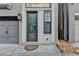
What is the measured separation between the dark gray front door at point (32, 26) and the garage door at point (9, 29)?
188 mm

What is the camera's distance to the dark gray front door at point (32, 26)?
1.99 meters

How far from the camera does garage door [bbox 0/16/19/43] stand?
2.00m

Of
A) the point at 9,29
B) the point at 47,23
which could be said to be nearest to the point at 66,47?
the point at 47,23

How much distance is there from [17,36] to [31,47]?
28 centimetres

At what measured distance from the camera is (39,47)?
203 cm

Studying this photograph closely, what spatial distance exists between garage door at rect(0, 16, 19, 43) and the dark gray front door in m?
0.19

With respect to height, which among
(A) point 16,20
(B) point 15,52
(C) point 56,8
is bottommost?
(B) point 15,52

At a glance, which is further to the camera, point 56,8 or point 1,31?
point 1,31

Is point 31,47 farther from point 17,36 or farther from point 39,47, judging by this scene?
point 17,36

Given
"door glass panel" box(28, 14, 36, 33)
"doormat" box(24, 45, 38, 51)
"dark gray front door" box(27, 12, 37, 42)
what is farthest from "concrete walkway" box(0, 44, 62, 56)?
"door glass panel" box(28, 14, 36, 33)

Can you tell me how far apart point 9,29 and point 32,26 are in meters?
0.39

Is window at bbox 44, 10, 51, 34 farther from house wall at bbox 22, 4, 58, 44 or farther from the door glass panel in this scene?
the door glass panel

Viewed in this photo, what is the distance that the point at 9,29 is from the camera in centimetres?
211

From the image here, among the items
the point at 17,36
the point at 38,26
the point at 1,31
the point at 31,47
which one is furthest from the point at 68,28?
the point at 1,31
